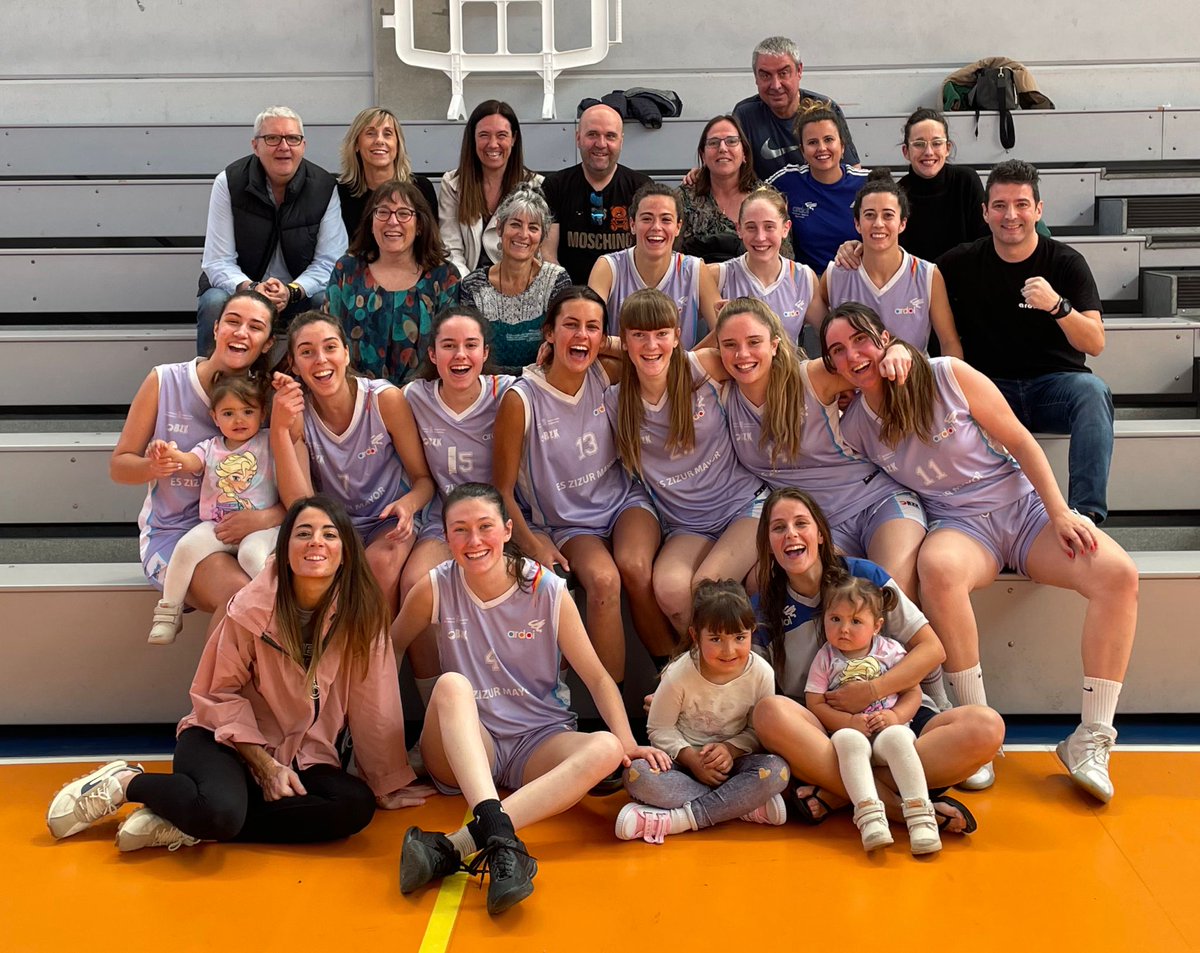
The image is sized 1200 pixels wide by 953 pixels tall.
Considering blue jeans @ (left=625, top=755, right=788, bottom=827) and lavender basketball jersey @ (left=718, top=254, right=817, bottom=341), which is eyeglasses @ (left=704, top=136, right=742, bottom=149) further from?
blue jeans @ (left=625, top=755, right=788, bottom=827)

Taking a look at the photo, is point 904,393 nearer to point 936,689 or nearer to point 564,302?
point 936,689

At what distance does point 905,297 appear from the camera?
3.44m

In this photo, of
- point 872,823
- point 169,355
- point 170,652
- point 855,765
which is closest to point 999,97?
point 169,355

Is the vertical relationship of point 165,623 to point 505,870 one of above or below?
above

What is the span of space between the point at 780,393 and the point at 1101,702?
1052mm

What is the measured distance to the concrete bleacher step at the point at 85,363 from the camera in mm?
4000

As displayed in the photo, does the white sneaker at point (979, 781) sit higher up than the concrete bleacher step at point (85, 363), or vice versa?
the concrete bleacher step at point (85, 363)

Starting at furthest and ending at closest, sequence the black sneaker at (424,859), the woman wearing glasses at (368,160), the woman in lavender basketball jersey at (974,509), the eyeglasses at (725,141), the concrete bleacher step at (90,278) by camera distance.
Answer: the concrete bleacher step at (90,278) → the woman wearing glasses at (368,160) → the eyeglasses at (725,141) → the woman in lavender basketball jersey at (974,509) → the black sneaker at (424,859)

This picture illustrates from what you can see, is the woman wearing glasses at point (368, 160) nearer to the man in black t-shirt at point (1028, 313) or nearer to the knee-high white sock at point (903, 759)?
the man in black t-shirt at point (1028, 313)

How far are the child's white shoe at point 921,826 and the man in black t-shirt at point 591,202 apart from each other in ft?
7.12

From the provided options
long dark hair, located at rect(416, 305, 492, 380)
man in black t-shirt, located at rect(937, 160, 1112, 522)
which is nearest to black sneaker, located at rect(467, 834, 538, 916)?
long dark hair, located at rect(416, 305, 492, 380)

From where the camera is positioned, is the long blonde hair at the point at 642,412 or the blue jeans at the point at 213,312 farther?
the blue jeans at the point at 213,312

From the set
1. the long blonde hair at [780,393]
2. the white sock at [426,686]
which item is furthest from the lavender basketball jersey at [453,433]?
the long blonde hair at [780,393]

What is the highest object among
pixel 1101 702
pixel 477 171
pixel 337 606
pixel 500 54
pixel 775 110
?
pixel 500 54
